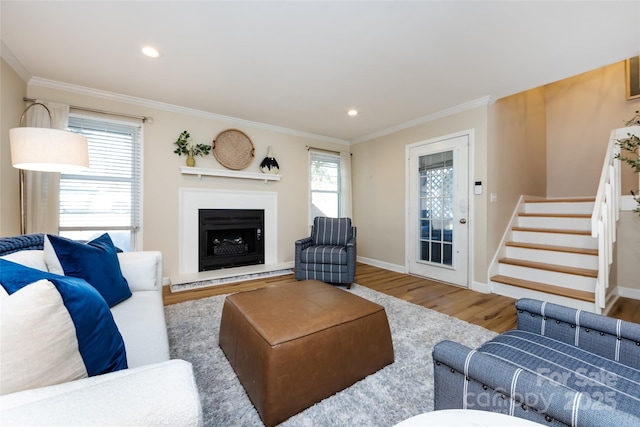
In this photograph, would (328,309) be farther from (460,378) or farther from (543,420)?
(543,420)

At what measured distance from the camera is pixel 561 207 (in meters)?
3.68

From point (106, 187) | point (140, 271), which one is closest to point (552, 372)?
point (140, 271)

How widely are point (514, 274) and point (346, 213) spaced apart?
2755 mm

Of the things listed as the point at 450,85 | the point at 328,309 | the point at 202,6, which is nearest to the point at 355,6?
the point at 202,6

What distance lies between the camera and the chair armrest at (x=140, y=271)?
6.33ft

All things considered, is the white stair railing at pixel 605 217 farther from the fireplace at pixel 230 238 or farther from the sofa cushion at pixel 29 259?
the fireplace at pixel 230 238

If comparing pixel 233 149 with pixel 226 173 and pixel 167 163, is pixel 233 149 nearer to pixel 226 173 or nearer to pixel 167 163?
pixel 226 173

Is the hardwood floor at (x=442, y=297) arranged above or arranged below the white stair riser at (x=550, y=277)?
below

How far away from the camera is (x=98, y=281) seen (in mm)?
1510

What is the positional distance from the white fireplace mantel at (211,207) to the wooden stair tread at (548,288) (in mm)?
3191

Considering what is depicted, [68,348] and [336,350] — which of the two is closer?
[68,348]

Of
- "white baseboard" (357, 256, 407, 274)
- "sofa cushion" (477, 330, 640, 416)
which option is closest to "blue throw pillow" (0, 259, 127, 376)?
"sofa cushion" (477, 330, 640, 416)

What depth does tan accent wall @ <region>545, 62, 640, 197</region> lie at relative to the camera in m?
3.77

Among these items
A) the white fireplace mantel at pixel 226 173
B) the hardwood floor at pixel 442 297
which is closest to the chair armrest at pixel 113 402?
the hardwood floor at pixel 442 297
